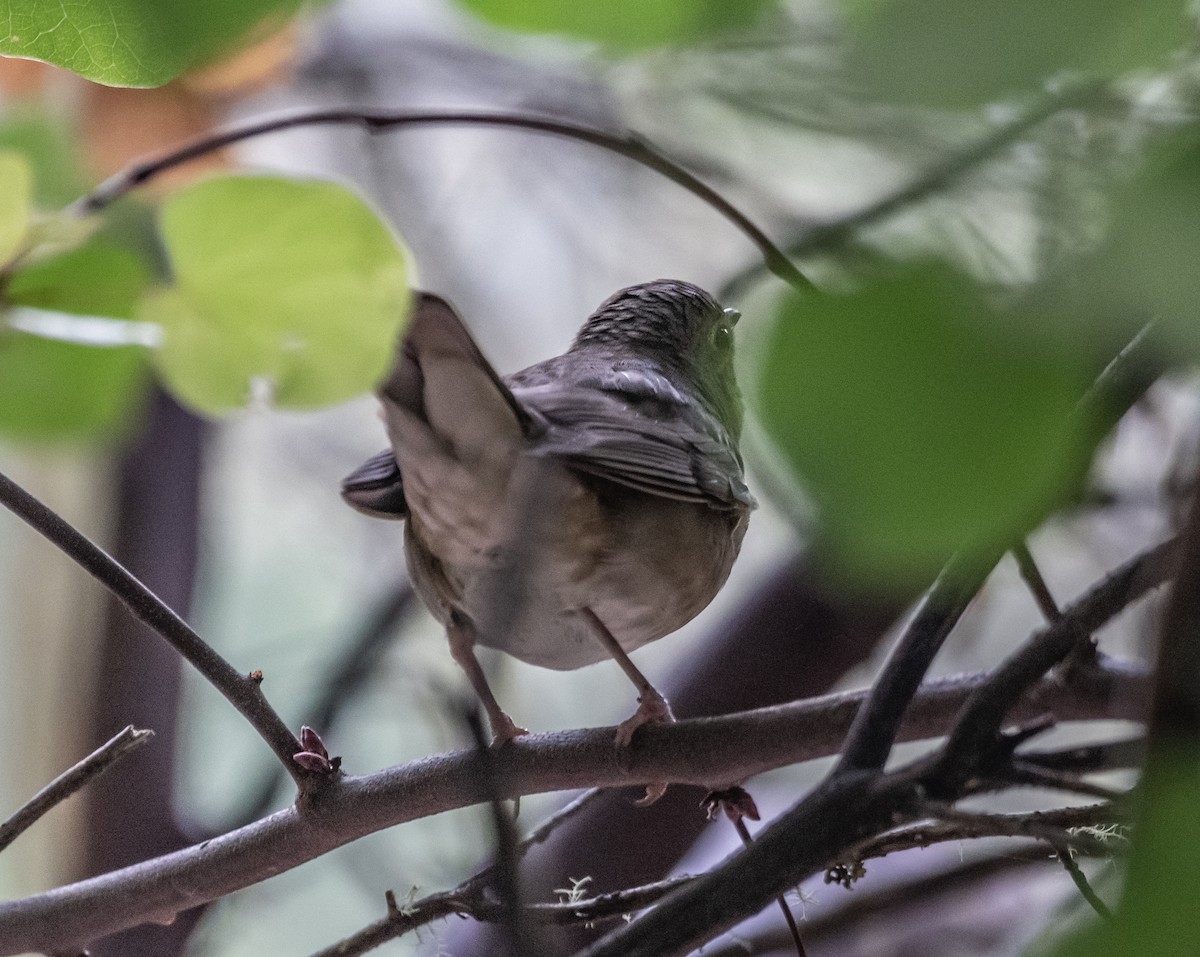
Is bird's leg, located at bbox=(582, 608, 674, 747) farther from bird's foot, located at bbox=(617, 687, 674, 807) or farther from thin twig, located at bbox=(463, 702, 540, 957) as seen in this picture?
thin twig, located at bbox=(463, 702, 540, 957)

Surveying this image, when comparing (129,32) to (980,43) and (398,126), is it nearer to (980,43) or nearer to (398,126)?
(980,43)

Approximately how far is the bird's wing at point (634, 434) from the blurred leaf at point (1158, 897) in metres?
0.81

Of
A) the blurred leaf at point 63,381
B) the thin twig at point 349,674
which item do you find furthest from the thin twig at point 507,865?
the thin twig at point 349,674

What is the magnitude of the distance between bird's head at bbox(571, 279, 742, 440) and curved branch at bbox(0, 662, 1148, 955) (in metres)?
0.72

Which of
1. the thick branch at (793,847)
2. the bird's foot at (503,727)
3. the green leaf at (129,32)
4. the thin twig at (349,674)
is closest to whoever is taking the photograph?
the green leaf at (129,32)

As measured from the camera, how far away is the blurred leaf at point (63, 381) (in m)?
0.59

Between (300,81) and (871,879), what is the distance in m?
2.02

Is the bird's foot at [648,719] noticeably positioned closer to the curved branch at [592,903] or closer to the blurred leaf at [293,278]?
the curved branch at [592,903]

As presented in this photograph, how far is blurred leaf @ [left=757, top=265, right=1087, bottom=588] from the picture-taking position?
0.73 ft

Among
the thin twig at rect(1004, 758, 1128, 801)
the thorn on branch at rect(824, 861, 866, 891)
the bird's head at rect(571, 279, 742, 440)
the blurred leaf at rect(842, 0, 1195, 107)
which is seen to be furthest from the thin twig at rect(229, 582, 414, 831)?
the blurred leaf at rect(842, 0, 1195, 107)

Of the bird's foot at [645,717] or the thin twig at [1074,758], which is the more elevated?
the bird's foot at [645,717]

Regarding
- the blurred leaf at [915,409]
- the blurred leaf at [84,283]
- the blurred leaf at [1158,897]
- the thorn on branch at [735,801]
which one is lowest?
the blurred leaf at [1158,897]

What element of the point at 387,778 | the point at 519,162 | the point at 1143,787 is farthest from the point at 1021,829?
the point at 519,162

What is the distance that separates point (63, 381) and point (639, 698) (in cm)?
74
